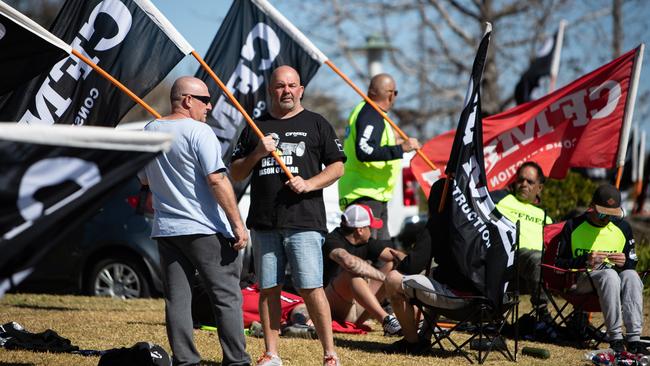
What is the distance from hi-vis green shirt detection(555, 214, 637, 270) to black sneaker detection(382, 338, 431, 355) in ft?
4.72

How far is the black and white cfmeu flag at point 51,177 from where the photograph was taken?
3717 mm

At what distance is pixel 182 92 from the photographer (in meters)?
6.08

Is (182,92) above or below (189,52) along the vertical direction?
below

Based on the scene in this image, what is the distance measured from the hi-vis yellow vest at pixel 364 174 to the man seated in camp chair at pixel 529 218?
106 cm

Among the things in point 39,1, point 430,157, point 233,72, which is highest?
point 39,1

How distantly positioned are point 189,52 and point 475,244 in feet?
8.92

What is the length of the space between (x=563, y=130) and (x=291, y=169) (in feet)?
14.8

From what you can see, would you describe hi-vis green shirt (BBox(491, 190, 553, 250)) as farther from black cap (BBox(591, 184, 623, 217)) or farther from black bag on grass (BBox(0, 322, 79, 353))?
black bag on grass (BBox(0, 322, 79, 353))

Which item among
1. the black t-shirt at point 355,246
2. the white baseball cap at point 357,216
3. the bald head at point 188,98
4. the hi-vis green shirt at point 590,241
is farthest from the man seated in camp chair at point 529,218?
the bald head at point 188,98

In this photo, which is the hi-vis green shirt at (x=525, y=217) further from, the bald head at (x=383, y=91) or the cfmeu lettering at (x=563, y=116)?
the bald head at (x=383, y=91)

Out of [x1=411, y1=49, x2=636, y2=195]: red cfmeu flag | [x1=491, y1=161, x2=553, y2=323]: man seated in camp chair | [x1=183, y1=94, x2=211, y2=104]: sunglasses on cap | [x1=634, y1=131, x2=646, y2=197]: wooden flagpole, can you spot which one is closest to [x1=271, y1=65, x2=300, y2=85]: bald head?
[x1=183, y1=94, x2=211, y2=104]: sunglasses on cap

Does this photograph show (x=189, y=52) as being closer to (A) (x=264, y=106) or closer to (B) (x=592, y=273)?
(A) (x=264, y=106)

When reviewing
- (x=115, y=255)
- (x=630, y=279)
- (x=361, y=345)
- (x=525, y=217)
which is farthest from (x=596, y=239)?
(x=115, y=255)

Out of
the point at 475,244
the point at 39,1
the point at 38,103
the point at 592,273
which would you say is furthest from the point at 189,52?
the point at 39,1
